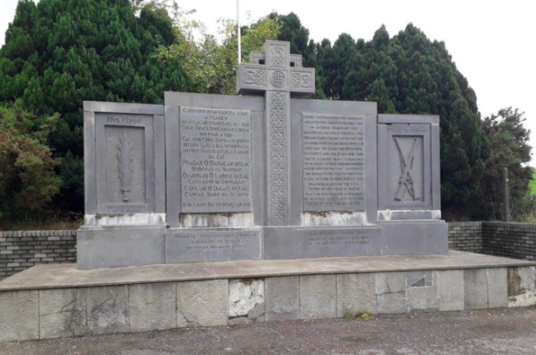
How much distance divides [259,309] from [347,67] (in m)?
13.0

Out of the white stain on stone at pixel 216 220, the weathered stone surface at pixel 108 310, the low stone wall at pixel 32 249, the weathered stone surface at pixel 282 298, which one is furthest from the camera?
the low stone wall at pixel 32 249

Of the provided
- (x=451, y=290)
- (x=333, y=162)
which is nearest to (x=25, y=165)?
(x=333, y=162)

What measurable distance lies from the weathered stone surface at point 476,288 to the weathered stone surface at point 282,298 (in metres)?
2.58

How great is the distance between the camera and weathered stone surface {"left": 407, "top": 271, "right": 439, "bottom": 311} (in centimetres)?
626

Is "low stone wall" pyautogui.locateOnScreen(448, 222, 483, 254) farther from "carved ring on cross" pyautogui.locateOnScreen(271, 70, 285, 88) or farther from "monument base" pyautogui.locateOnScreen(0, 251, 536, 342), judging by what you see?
"carved ring on cross" pyautogui.locateOnScreen(271, 70, 285, 88)

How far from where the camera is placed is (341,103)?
8062mm

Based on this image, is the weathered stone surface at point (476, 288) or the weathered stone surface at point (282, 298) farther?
the weathered stone surface at point (476, 288)

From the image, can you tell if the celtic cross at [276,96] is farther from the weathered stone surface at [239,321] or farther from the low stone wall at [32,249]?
the low stone wall at [32,249]

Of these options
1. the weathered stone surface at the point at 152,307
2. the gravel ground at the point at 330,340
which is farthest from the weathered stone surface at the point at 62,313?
the weathered stone surface at the point at 152,307

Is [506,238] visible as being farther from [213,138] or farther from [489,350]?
[213,138]

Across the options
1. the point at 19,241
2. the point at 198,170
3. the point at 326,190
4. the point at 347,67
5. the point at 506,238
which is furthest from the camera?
the point at 347,67

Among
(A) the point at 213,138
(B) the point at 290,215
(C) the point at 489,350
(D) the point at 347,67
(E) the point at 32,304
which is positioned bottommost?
(C) the point at 489,350

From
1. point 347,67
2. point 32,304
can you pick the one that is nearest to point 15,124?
point 32,304

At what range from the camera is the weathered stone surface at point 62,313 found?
16.9 ft
